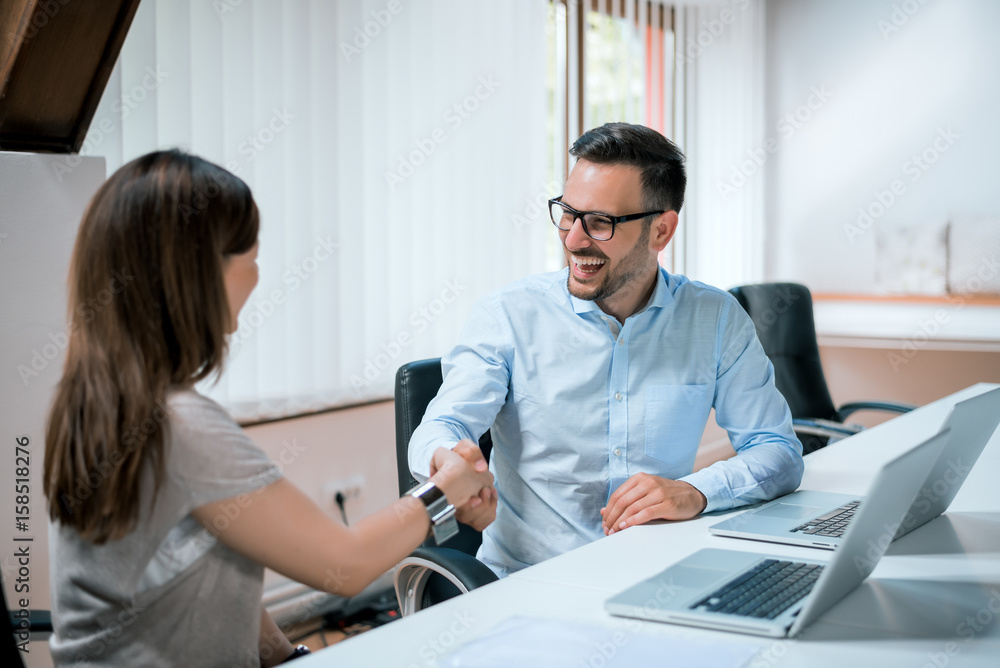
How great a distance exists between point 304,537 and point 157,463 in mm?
189

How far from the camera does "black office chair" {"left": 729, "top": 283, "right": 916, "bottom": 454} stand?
9.71 feet

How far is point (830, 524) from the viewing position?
4.74ft

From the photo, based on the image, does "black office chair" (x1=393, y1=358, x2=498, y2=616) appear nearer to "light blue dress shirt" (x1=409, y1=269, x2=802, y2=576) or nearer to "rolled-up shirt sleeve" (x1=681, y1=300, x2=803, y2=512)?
"light blue dress shirt" (x1=409, y1=269, x2=802, y2=576)

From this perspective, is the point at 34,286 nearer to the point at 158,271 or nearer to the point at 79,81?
the point at 79,81

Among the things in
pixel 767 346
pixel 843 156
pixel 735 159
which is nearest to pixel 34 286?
pixel 767 346

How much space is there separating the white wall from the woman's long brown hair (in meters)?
4.33

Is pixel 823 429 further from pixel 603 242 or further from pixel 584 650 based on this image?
pixel 584 650

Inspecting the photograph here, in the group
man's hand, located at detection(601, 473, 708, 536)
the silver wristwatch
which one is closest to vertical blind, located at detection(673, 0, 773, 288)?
man's hand, located at detection(601, 473, 708, 536)

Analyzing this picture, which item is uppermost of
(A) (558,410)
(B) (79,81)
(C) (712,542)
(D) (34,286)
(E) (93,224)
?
(B) (79,81)

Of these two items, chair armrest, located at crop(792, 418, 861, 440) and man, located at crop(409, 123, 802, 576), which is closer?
man, located at crop(409, 123, 802, 576)

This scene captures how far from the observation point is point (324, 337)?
280cm

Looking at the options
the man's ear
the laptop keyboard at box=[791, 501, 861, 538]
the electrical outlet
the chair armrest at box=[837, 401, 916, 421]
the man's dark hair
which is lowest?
the electrical outlet

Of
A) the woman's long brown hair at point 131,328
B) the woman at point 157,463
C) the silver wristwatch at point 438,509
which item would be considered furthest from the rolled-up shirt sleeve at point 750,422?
the woman's long brown hair at point 131,328

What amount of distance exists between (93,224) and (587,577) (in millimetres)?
770
